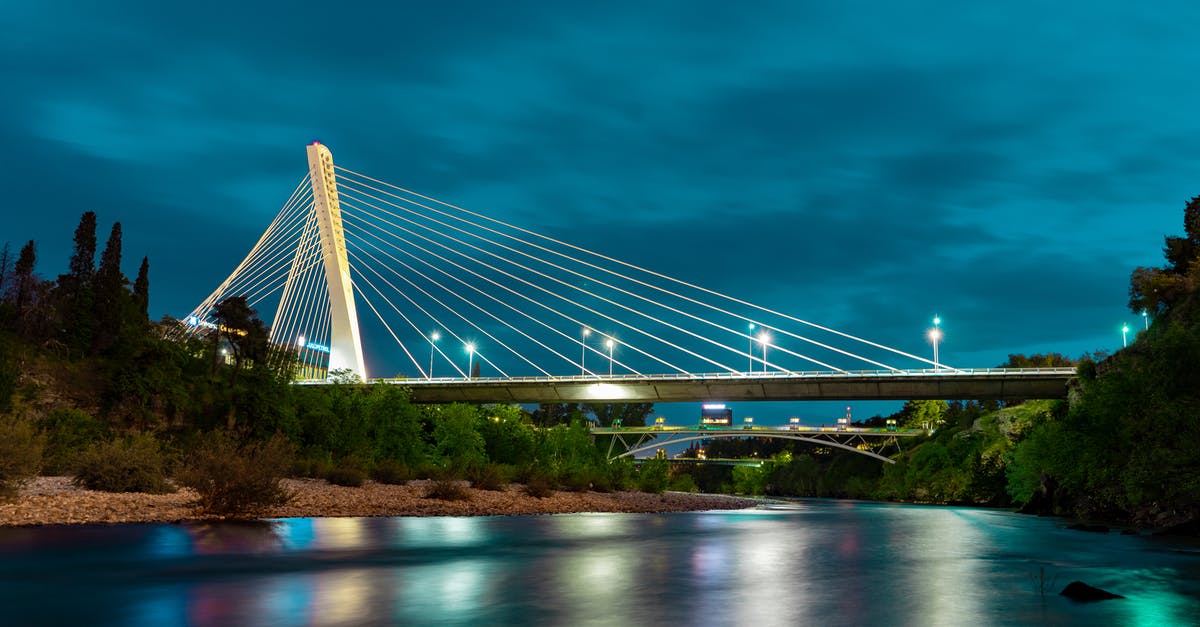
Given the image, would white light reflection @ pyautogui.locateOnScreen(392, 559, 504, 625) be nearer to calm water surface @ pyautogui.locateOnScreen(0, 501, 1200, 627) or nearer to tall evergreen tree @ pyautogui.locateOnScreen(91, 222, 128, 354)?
calm water surface @ pyautogui.locateOnScreen(0, 501, 1200, 627)

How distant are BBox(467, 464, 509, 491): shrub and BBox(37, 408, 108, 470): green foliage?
18.8m

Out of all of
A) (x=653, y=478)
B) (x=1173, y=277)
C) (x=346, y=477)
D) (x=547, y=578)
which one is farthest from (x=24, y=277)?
(x=1173, y=277)

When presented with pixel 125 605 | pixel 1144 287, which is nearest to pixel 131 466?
pixel 125 605

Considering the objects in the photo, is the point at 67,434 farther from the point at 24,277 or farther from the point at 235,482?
the point at 24,277

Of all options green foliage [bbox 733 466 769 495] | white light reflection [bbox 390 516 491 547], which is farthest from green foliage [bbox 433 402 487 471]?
green foliage [bbox 733 466 769 495]

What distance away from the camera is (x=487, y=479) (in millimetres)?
50062

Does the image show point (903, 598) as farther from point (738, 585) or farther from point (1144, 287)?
point (1144, 287)

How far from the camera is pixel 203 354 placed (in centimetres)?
6594

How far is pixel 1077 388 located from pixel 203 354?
59212 millimetres

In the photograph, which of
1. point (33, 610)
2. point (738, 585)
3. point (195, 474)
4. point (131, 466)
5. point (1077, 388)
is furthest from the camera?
point (1077, 388)

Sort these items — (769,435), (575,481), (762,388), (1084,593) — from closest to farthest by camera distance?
(1084,593) < (575,481) < (762,388) < (769,435)

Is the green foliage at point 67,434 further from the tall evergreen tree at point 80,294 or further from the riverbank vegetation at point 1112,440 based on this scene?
the riverbank vegetation at point 1112,440

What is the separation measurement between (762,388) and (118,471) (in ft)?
156

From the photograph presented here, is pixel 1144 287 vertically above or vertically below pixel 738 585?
above
